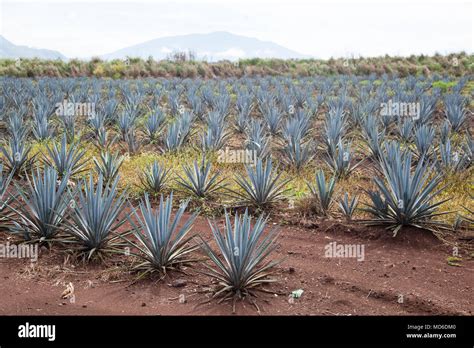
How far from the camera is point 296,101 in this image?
14.4m

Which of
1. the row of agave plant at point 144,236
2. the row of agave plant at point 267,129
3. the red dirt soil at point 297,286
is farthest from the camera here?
the row of agave plant at point 267,129

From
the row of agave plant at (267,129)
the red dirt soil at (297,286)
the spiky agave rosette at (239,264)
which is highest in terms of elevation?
the row of agave plant at (267,129)

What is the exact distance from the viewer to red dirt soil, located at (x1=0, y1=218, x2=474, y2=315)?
3.80m

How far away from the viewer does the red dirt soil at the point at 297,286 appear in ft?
12.5

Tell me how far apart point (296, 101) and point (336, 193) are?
8445 millimetres

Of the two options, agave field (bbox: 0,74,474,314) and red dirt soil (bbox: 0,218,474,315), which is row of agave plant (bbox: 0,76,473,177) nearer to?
agave field (bbox: 0,74,474,314)

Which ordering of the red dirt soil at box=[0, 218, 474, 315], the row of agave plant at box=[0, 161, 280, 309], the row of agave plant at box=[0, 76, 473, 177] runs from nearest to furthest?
the red dirt soil at box=[0, 218, 474, 315] < the row of agave plant at box=[0, 161, 280, 309] < the row of agave plant at box=[0, 76, 473, 177]

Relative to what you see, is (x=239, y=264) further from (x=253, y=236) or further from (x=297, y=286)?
(x=297, y=286)

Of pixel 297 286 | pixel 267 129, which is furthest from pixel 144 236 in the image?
pixel 267 129

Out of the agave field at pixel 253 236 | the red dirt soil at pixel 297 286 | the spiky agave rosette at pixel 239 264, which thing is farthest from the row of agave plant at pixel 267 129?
the spiky agave rosette at pixel 239 264

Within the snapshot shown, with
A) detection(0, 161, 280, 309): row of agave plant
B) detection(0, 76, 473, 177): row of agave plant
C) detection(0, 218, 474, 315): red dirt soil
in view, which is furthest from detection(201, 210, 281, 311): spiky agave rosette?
detection(0, 76, 473, 177): row of agave plant

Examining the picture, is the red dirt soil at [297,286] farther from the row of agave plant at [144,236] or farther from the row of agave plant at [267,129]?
the row of agave plant at [267,129]
